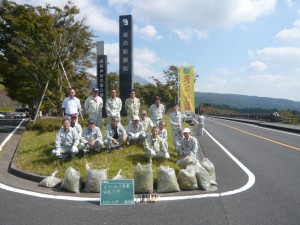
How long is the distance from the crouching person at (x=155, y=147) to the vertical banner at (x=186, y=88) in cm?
939

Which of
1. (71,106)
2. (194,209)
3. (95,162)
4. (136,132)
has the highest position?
(71,106)

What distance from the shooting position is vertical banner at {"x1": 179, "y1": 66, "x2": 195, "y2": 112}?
17.6 m

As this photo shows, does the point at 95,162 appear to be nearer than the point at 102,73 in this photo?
Yes

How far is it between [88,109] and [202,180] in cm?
483

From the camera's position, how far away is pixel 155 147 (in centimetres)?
839

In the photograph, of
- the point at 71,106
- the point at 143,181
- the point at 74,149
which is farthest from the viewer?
the point at 71,106

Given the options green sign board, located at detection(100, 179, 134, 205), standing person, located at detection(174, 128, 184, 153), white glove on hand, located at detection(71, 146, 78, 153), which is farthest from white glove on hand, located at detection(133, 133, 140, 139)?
green sign board, located at detection(100, 179, 134, 205)

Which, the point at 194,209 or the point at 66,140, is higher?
the point at 66,140

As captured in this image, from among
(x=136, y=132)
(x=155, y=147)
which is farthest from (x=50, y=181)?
(x=136, y=132)

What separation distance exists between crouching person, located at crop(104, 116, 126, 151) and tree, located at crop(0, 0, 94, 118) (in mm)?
10289

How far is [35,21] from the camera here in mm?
17484

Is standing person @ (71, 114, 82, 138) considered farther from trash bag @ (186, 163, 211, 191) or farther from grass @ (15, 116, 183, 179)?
trash bag @ (186, 163, 211, 191)

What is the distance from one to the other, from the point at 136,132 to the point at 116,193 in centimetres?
356

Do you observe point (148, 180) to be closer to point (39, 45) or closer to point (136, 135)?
point (136, 135)
